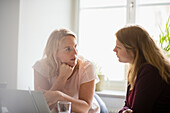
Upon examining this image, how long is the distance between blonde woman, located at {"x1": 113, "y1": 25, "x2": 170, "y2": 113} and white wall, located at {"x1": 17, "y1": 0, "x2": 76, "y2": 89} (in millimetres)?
1126

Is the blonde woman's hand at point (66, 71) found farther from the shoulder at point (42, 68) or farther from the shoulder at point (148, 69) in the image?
the shoulder at point (148, 69)

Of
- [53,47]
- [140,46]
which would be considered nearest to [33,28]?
[53,47]

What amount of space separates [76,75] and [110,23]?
1459mm

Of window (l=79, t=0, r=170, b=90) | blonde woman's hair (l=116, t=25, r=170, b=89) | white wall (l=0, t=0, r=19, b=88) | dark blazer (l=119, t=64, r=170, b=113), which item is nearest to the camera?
dark blazer (l=119, t=64, r=170, b=113)

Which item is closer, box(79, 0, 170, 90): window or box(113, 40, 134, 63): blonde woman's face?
box(113, 40, 134, 63): blonde woman's face

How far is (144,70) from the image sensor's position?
5.16ft

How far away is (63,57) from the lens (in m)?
2.07

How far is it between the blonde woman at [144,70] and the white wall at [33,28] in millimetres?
1126

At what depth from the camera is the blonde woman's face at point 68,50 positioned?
203 cm

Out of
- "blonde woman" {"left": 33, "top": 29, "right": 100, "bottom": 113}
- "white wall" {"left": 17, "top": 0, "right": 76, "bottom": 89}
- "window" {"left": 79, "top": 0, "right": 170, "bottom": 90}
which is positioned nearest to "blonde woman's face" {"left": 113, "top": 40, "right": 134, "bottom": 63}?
"blonde woman" {"left": 33, "top": 29, "right": 100, "bottom": 113}

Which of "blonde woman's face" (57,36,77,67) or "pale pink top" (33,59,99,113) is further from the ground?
"blonde woman's face" (57,36,77,67)

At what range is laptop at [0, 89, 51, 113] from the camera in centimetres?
122

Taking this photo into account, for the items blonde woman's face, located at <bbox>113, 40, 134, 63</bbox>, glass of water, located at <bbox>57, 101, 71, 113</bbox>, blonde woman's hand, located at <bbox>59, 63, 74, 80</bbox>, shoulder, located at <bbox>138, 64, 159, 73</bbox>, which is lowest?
glass of water, located at <bbox>57, 101, 71, 113</bbox>

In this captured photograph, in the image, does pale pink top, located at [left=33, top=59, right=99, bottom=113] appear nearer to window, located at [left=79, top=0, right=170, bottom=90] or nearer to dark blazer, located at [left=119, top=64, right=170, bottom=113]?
dark blazer, located at [left=119, top=64, right=170, bottom=113]
